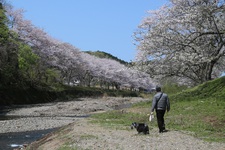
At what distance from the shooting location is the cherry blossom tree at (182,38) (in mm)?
20469

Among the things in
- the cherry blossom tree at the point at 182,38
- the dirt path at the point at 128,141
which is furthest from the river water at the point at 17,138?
the cherry blossom tree at the point at 182,38

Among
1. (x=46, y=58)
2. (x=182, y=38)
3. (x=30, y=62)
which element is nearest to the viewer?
(x=182, y=38)

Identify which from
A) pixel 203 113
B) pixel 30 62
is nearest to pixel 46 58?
pixel 30 62

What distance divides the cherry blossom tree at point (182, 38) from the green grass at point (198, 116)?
7.31 feet

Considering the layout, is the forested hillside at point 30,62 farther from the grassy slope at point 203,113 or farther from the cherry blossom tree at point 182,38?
the grassy slope at point 203,113

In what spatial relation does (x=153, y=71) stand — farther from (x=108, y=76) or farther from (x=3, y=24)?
(x=108, y=76)

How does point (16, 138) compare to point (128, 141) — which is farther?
point (16, 138)

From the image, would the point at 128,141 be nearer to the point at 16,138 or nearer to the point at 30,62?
the point at 16,138

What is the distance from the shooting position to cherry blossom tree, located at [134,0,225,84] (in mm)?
20469

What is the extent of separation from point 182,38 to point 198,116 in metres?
8.40

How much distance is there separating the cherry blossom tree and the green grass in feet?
7.31

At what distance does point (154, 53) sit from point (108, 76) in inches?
2159

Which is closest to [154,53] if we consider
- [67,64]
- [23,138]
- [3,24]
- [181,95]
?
[181,95]

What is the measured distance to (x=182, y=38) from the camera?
76.7 feet
